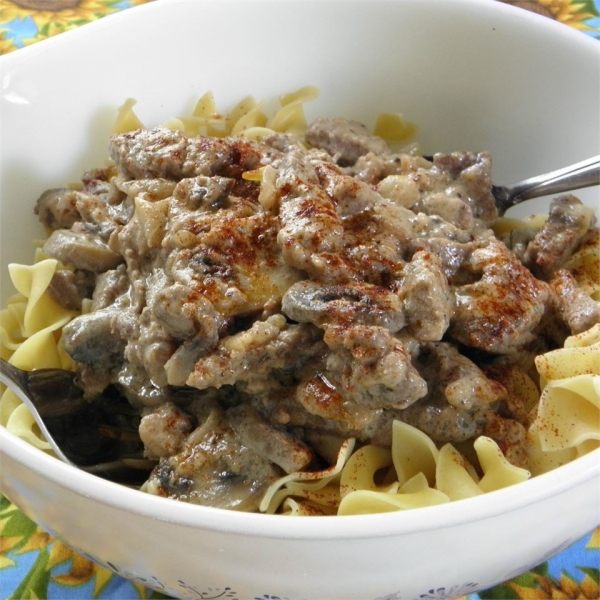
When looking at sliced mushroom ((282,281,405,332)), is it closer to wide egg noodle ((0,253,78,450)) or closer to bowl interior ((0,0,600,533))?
wide egg noodle ((0,253,78,450))

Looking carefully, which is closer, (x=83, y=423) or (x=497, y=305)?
(x=497, y=305)

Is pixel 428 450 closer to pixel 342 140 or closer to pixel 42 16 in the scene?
pixel 342 140

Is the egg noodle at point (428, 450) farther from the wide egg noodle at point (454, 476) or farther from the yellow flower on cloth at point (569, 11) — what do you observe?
the yellow flower on cloth at point (569, 11)

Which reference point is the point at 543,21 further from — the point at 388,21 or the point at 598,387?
the point at 598,387

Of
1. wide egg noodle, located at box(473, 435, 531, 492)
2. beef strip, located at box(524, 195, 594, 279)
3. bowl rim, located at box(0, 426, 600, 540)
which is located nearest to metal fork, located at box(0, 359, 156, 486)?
bowl rim, located at box(0, 426, 600, 540)

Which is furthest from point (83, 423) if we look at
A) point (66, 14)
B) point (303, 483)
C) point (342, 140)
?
point (66, 14)

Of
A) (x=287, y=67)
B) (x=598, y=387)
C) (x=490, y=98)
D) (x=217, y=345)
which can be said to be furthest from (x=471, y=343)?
(x=287, y=67)
